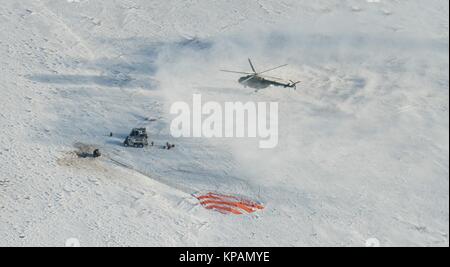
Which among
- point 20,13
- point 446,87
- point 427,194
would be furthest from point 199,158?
point 20,13

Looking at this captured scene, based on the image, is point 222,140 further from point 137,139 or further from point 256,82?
point 137,139

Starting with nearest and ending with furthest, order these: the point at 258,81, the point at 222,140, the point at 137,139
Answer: the point at 137,139 < the point at 222,140 < the point at 258,81

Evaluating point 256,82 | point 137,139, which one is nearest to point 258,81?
point 256,82

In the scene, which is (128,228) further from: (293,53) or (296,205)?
(293,53)

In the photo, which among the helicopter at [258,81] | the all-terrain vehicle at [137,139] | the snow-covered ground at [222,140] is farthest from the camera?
the helicopter at [258,81]

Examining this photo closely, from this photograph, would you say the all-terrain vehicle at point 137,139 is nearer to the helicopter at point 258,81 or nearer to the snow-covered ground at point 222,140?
the snow-covered ground at point 222,140

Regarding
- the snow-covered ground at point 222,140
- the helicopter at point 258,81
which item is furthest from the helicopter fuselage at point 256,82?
the snow-covered ground at point 222,140
